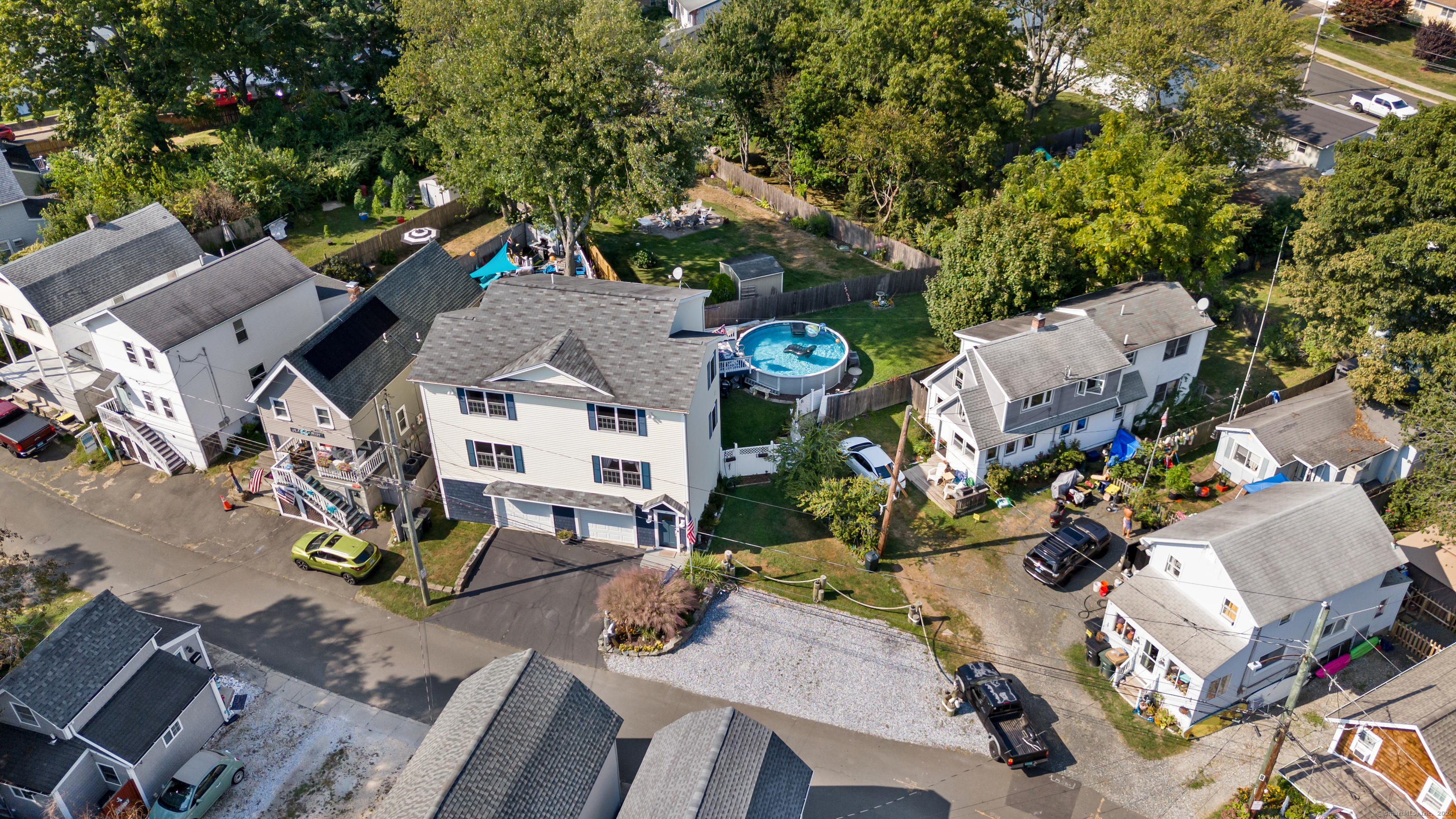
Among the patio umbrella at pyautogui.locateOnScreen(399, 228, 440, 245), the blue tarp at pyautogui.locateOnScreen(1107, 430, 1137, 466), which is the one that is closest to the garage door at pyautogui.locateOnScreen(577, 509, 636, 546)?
the blue tarp at pyautogui.locateOnScreen(1107, 430, 1137, 466)

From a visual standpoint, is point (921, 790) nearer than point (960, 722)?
Yes

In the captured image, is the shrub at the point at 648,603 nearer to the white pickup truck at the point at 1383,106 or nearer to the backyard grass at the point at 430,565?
the backyard grass at the point at 430,565

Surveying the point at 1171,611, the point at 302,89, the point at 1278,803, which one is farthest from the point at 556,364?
the point at 302,89

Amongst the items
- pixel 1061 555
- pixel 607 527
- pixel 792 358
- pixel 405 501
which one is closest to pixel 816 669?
pixel 607 527

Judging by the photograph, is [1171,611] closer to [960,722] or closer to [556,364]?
[960,722]

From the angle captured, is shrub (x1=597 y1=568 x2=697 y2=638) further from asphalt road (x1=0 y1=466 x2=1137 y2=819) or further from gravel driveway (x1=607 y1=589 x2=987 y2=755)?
asphalt road (x1=0 y1=466 x2=1137 y2=819)
